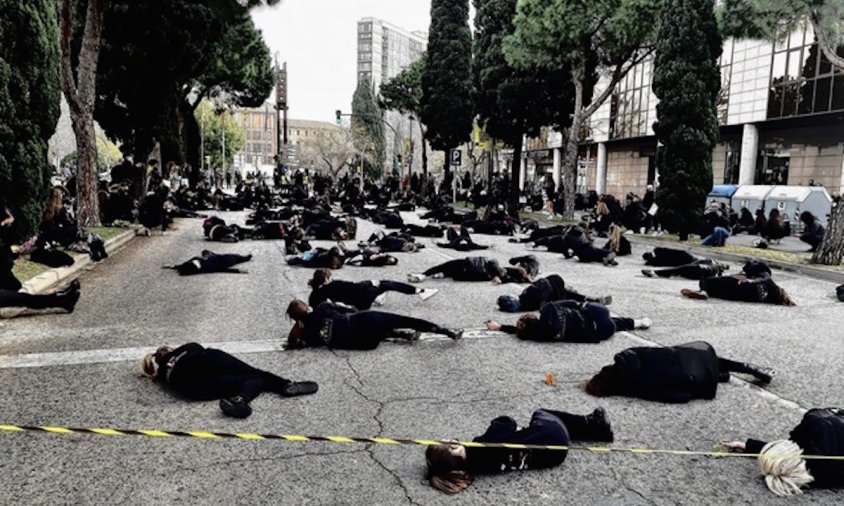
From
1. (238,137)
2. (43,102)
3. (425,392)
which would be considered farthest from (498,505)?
(238,137)

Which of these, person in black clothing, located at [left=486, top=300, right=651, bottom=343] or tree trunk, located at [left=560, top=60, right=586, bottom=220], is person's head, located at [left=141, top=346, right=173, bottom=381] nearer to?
person in black clothing, located at [left=486, top=300, right=651, bottom=343]

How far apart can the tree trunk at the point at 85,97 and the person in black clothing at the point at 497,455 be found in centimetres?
1465

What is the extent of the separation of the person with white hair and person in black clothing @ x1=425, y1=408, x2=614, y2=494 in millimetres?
1053

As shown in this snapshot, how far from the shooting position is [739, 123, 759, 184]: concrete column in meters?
32.3

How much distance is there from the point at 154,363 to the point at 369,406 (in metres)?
1.83

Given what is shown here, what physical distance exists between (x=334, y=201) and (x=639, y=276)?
26013 mm

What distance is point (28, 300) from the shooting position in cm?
730

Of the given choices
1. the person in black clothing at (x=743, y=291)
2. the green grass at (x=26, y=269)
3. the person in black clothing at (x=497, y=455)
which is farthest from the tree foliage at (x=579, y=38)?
the person in black clothing at (x=497, y=455)

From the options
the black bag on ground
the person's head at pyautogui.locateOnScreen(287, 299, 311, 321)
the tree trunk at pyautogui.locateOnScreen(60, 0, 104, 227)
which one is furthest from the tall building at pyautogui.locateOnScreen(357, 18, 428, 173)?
the person's head at pyautogui.locateOnScreen(287, 299, 311, 321)

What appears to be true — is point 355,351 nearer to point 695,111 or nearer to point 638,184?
point 695,111

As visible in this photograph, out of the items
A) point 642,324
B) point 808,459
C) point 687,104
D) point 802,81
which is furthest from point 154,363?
point 802,81

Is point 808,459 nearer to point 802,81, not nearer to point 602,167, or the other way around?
point 802,81

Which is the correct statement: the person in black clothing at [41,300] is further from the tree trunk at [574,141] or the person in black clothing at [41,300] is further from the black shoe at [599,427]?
the tree trunk at [574,141]

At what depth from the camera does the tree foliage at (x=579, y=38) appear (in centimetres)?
2200
